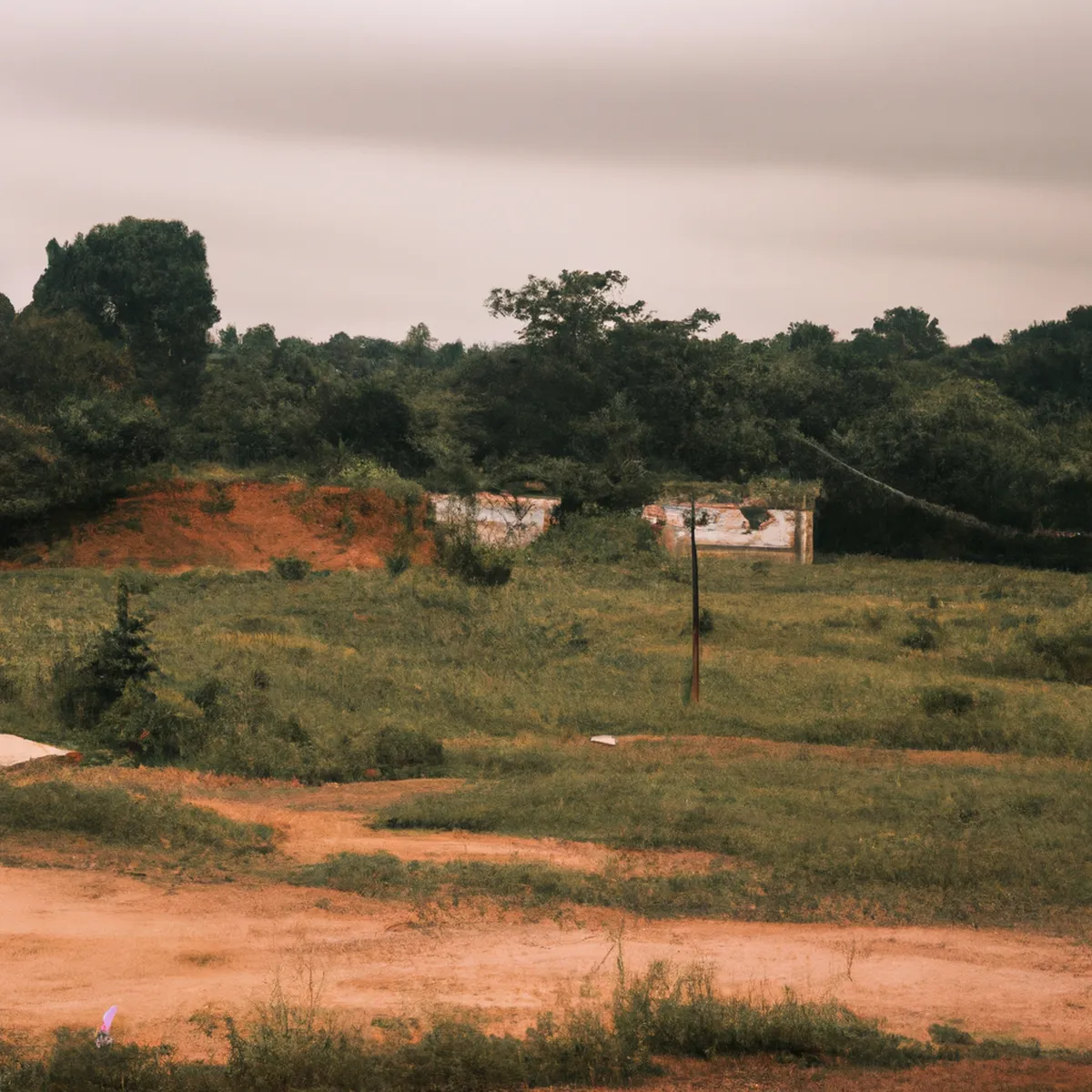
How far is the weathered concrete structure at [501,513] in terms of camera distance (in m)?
32.9

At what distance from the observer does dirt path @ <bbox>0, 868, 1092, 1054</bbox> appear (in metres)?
8.17

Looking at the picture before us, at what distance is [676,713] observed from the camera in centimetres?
1750

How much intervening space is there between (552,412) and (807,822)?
27.9 metres

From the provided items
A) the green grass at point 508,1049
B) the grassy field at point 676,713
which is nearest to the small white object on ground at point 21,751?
the grassy field at point 676,713

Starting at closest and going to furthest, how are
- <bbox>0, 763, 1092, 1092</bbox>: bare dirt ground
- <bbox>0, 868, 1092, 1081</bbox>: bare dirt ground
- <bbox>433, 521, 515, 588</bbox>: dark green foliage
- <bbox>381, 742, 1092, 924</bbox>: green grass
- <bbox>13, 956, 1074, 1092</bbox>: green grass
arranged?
<bbox>13, 956, 1074, 1092</bbox>: green grass
<bbox>0, 763, 1092, 1092</bbox>: bare dirt ground
<bbox>0, 868, 1092, 1081</bbox>: bare dirt ground
<bbox>381, 742, 1092, 924</bbox>: green grass
<bbox>433, 521, 515, 588</bbox>: dark green foliage

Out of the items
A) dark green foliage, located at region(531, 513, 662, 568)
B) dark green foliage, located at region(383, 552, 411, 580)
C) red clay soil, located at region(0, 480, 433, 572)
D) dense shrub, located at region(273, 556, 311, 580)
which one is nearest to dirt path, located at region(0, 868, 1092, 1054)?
dark green foliage, located at region(383, 552, 411, 580)

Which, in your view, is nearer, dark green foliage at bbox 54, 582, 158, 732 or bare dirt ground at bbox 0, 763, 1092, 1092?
bare dirt ground at bbox 0, 763, 1092, 1092

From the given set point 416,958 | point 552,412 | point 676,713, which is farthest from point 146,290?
point 416,958

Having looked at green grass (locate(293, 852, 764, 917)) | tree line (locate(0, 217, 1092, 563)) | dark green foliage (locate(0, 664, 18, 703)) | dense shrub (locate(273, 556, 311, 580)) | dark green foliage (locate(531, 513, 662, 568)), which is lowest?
green grass (locate(293, 852, 764, 917))

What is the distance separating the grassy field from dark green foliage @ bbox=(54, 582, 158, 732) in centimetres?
29

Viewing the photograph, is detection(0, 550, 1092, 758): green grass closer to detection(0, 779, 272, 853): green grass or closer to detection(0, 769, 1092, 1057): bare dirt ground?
detection(0, 779, 272, 853): green grass

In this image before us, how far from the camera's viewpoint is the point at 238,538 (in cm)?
3141

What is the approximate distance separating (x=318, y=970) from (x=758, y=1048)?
2829 mm

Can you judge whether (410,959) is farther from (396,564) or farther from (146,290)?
(146,290)
